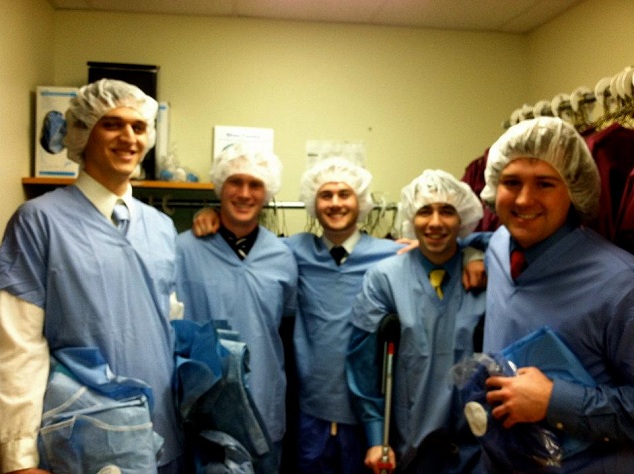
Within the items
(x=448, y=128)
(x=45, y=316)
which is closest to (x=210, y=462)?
(x=45, y=316)

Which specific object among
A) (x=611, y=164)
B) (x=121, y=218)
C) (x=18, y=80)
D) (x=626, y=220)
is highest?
(x=18, y=80)

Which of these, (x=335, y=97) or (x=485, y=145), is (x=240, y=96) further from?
(x=485, y=145)

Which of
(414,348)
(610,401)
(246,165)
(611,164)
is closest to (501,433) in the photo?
(610,401)

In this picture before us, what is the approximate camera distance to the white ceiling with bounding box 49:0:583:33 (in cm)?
291

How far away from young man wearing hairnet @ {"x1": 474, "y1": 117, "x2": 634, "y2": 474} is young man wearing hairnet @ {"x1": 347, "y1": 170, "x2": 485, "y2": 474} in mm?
288

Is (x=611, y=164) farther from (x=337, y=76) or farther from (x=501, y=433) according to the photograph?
(x=337, y=76)

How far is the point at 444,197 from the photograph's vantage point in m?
2.05

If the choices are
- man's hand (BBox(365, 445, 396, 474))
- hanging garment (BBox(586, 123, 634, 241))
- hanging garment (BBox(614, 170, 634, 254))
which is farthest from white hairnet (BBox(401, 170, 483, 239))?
man's hand (BBox(365, 445, 396, 474))

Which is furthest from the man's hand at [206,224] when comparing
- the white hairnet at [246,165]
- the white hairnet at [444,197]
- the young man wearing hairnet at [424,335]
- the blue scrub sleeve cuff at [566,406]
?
the blue scrub sleeve cuff at [566,406]

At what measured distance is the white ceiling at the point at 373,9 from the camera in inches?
115

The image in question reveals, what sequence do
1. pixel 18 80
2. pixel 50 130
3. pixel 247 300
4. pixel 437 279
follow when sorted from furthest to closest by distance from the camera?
pixel 50 130, pixel 18 80, pixel 247 300, pixel 437 279

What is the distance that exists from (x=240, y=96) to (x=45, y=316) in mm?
1963

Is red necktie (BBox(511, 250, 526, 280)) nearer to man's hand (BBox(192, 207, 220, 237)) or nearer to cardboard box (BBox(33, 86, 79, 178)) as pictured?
man's hand (BBox(192, 207, 220, 237))

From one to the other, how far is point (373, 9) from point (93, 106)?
1810 millimetres
